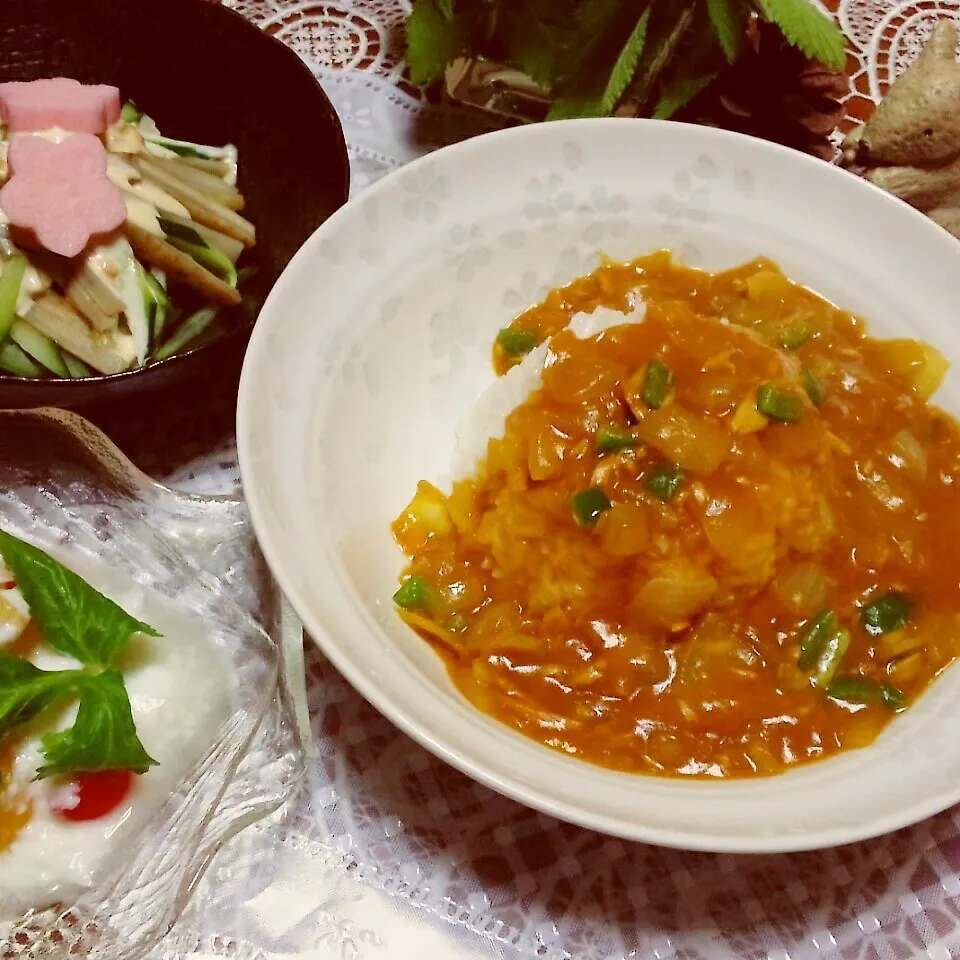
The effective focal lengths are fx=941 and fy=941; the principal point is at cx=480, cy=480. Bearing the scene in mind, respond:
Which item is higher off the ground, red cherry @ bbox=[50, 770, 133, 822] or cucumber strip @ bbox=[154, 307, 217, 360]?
cucumber strip @ bbox=[154, 307, 217, 360]

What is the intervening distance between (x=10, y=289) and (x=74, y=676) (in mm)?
988

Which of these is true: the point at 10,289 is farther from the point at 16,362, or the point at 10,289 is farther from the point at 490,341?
the point at 490,341

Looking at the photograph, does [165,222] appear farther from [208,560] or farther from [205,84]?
[208,560]

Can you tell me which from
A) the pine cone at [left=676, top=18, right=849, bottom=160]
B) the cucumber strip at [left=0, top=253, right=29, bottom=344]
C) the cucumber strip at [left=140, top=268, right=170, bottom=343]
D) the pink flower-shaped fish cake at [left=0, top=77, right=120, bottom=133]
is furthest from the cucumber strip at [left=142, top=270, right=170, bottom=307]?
the pine cone at [left=676, top=18, right=849, bottom=160]

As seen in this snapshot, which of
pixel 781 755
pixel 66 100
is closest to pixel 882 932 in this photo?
pixel 781 755

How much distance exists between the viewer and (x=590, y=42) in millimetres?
2459

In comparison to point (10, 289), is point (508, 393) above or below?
above

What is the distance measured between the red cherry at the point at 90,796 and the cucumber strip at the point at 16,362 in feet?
3.04

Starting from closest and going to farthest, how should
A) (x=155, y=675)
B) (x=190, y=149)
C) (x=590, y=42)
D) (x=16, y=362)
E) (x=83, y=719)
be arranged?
(x=83, y=719) → (x=155, y=675) → (x=16, y=362) → (x=590, y=42) → (x=190, y=149)

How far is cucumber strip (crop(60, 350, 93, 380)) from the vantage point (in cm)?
223

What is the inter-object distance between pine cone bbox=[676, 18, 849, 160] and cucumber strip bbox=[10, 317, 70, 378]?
77.1 inches

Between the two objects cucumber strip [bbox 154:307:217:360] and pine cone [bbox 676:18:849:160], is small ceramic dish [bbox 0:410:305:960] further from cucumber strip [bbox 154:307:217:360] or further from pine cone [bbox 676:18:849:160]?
pine cone [bbox 676:18:849:160]

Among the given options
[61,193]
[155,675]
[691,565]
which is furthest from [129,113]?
[691,565]

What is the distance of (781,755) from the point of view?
171 centimetres
